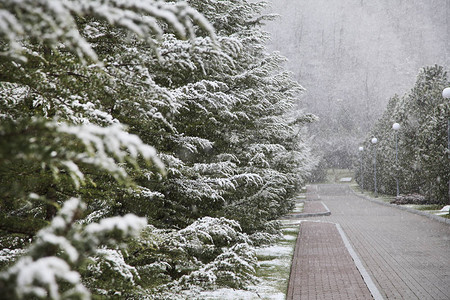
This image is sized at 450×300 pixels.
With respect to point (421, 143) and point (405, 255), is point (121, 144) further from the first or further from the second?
point (421, 143)

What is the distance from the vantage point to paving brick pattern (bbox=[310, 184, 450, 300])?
7977 mm

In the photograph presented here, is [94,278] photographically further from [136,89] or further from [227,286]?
[136,89]

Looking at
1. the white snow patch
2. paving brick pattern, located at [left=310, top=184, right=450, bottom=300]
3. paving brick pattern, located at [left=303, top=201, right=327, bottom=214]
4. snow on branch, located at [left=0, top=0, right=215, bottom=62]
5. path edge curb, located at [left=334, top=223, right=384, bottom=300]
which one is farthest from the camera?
paving brick pattern, located at [left=303, top=201, right=327, bottom=214]

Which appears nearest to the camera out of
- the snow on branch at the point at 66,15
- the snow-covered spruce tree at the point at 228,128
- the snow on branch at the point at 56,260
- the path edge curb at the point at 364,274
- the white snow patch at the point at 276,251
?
the snow on branch at the point at 56,260

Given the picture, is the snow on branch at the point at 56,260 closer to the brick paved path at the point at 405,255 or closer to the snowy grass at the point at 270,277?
the snowy grass at the point at 270,277

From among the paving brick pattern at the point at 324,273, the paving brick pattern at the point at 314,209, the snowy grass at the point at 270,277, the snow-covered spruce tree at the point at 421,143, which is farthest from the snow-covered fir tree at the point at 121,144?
the paving brick pattern at the point at 314,209

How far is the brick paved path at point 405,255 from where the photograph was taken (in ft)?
26.2

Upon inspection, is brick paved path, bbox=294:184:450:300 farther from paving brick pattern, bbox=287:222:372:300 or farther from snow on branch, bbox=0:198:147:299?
snow on branch, bbox=0:198:147:299

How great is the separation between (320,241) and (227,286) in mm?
10735

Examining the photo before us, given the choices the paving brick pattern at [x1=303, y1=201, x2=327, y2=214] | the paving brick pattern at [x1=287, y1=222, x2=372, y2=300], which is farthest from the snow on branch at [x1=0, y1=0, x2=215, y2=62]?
the paving brick pattern at [x1=303, y1=201, x2=327, y2=214]

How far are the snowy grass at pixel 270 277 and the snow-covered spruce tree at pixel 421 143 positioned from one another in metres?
12.5

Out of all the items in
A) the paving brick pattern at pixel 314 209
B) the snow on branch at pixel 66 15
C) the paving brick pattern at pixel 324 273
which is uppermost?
the snow on branch at pixel 66 15

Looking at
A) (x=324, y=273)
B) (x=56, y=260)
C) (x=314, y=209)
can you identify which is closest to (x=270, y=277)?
(x=324, y=273)

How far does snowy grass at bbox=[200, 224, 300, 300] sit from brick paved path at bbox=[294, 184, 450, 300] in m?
2.06
